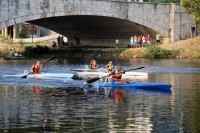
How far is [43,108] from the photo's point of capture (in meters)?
29.0

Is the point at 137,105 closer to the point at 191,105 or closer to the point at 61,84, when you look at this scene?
the point at 191,105

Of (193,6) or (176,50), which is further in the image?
(176,50)

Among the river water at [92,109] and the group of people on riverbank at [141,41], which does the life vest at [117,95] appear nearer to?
the river water at [92,109]

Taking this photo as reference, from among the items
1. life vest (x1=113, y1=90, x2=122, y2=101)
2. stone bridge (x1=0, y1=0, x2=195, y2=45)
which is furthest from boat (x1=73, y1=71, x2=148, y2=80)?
stone bridge (x1=0, y1=0, x2=195, y2=45)

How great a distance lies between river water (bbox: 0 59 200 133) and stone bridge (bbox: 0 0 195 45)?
75.7 feet

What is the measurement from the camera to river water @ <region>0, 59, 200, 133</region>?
24.5 meters

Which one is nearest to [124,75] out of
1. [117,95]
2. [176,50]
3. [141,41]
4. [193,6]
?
[117,95]

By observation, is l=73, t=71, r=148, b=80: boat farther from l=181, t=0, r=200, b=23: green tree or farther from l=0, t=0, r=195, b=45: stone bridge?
l=181, t=0, r=200, b=23: green tree

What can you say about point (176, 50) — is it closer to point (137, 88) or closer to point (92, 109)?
point (137, 88)

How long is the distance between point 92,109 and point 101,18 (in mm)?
47156

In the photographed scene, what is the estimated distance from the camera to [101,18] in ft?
247

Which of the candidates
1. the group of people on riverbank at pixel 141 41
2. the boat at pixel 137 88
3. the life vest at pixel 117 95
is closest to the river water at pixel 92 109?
the life vest at pixel 117 95

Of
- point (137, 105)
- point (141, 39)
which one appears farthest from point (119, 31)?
point (137, 105)

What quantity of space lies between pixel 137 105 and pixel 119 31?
174 ft
